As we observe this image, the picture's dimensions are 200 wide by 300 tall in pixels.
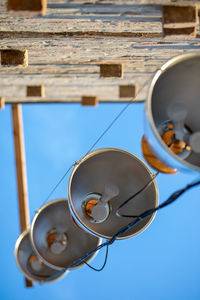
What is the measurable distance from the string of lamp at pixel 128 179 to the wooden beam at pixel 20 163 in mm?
3149

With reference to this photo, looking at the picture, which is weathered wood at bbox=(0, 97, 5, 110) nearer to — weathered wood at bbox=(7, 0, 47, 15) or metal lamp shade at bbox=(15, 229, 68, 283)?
metal lamp shade at bbox=(15, 229, 68, 283)

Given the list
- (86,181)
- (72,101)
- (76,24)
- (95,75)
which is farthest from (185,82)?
(72,101)

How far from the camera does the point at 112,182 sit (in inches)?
149

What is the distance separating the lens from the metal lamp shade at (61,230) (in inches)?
197

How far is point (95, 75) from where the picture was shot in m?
6.52

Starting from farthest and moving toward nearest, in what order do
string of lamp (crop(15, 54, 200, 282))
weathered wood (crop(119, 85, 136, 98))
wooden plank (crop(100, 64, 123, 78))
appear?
weathered wood (crop(119, 85, 136, 98)) < wooden plank (crop(100, 64, 123, 78)) < string of lamp (crop(15, 54, 200, 282))

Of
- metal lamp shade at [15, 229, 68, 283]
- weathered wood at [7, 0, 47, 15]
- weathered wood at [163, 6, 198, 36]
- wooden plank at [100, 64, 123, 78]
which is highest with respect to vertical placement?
weathered wood at [7, 0, 47, 15]

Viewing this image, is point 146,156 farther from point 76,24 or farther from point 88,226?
point 76,24

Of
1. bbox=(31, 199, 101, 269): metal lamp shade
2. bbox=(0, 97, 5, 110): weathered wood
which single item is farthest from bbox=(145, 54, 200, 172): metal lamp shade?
bbox=(0, 97, 5, 110): weathered wood

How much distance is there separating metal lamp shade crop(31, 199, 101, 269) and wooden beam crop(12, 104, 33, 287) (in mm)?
3124

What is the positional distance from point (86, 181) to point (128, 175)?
1.31ft

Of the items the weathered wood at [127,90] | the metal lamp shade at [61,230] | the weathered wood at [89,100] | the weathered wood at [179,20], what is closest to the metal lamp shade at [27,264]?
the metal lamp shade at [61,230]

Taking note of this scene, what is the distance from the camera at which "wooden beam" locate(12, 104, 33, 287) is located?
26.5 feet

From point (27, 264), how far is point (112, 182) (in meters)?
3.44
